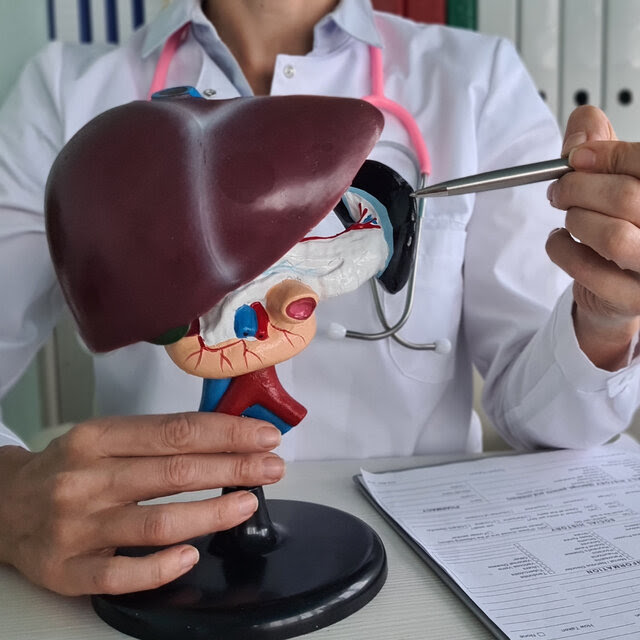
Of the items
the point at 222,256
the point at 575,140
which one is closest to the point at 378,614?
the point at 222,256

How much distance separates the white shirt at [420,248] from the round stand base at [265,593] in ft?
1.10

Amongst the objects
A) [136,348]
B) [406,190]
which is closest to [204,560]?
[406,190]

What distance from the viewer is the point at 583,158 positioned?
0.51 m

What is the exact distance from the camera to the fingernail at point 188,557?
1.49 ft

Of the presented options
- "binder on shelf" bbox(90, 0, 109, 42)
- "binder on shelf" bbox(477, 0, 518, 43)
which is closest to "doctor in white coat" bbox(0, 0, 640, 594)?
"binder on shelf" bbox(90, 0, 109, 42)

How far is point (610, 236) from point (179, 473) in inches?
13.2

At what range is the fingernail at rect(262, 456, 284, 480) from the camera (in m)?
0.48

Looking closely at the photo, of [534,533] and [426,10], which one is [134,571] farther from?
[426,10]

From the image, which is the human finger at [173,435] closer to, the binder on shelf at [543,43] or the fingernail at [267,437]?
the fingernail at [267,437]

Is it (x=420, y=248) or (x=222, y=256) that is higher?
(x=222, y=256)

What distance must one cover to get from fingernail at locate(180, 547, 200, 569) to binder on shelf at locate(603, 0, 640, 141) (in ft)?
4.08

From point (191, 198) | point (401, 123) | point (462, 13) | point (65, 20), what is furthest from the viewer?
point (462, 13)

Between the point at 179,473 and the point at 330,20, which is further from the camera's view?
the point at 330,20

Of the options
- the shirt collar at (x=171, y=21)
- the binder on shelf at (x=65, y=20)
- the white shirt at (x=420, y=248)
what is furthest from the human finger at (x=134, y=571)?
the binder on shelf at (x=65, y=20)
